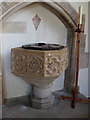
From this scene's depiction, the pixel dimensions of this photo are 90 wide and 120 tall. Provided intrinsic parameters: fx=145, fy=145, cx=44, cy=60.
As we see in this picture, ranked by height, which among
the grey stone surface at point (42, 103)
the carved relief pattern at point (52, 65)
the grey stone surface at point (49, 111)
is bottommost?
the grey stone surface at point (49, 111)

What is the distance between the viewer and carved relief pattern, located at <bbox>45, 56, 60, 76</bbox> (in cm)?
185

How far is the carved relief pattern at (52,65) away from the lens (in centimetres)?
185

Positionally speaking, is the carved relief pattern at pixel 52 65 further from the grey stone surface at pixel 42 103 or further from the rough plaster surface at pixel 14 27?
the rough plaster surface at pixel 14 27

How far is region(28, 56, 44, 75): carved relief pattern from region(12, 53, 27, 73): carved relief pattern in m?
0.08

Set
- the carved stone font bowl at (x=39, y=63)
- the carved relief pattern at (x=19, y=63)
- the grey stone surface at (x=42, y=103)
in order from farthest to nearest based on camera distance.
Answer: the grey stone surface at (x=42, y=103)
the carved relief pattern at (x=19, y=63)
the carved stone font bowl at (x=39, y=63)

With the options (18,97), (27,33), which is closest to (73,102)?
(18,97)

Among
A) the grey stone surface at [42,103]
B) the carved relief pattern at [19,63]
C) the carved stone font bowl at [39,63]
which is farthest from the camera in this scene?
the grey stone surface at [42,103]

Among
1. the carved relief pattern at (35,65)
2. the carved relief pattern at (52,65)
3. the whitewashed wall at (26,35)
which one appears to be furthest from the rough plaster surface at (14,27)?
the carved relief pattern at (52,65)

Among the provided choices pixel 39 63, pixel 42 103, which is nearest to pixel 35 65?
pixel 39 63

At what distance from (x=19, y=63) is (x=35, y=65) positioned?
0.86 ft

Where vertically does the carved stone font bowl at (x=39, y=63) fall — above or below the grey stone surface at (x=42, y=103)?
above

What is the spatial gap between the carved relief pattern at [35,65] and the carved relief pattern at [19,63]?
8 cm

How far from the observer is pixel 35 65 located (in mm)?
1880

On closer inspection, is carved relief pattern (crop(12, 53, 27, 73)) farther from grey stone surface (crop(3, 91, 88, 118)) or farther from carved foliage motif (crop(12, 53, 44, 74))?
grey stone surface (crop(3, 91, 88, 118))
